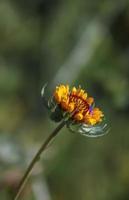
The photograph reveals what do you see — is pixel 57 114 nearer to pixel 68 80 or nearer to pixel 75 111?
pixel 75 111

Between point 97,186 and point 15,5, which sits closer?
point 97,186

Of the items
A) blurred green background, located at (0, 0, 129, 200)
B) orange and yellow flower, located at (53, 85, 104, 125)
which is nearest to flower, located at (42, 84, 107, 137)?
orange and yellow flower, located at (53, 85, 104, 125)

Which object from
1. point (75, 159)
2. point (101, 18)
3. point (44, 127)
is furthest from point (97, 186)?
point (101, 18)

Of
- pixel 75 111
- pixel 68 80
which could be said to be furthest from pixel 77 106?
pixel 68 80

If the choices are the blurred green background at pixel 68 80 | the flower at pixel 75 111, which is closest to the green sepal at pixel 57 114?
the flower at pixel 75 111

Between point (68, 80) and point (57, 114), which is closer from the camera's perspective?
point (57, 114)

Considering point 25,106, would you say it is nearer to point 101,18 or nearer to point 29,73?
point 29,73
